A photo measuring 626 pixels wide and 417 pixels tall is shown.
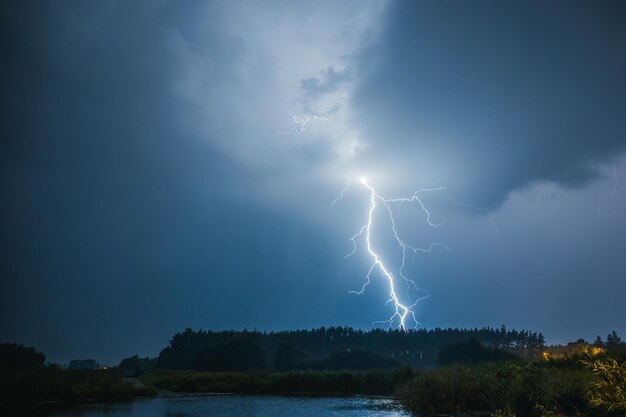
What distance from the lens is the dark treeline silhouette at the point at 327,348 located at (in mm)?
83000

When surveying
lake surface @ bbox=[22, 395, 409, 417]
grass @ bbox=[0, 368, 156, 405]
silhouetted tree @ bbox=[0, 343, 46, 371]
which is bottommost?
lake surface @ bbox=[22, 395, 409, 417]

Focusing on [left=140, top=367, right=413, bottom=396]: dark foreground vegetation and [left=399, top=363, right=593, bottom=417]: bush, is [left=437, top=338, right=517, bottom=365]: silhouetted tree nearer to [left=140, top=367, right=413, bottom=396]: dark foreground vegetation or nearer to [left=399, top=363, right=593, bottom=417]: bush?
[left=140, top=367, right=413, bottom=396]: dark foreground vegetation

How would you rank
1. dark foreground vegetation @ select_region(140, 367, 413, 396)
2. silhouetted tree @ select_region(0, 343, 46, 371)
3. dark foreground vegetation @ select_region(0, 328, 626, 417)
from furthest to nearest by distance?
silhouetted tree @ select_region(0, 343, 46, 371) < dark foreground vegetation @ select_region(140, 367, 413, 396) < dark foreground vegetation @ select_region(0, 328, 626, 417)

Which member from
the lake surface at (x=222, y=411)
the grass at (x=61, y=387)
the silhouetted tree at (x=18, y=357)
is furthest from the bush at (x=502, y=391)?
the silhouetted tree at (x=18, y=357)

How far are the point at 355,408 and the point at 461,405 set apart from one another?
28.7ft

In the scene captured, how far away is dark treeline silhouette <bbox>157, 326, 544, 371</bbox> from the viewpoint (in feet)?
272

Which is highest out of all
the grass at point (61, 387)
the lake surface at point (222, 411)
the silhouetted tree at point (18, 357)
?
the silhouetted tree at point (18, 357)

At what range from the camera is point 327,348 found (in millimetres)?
144375

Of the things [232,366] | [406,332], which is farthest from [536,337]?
[232,366]

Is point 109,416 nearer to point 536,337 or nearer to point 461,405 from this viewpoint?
point 461,405

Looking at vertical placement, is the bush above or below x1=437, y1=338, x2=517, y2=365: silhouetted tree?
below

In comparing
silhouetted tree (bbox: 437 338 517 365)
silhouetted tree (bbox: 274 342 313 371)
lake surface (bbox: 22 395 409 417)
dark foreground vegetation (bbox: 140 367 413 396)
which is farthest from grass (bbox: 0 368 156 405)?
silhouetted tree (bbox: 437 338 517 365)

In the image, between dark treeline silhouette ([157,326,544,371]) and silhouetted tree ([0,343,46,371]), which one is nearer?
silhouetted tree ([0,343,46,371])

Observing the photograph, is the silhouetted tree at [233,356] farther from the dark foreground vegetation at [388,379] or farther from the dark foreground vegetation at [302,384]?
the dark foreground vegetation at [302,384]
